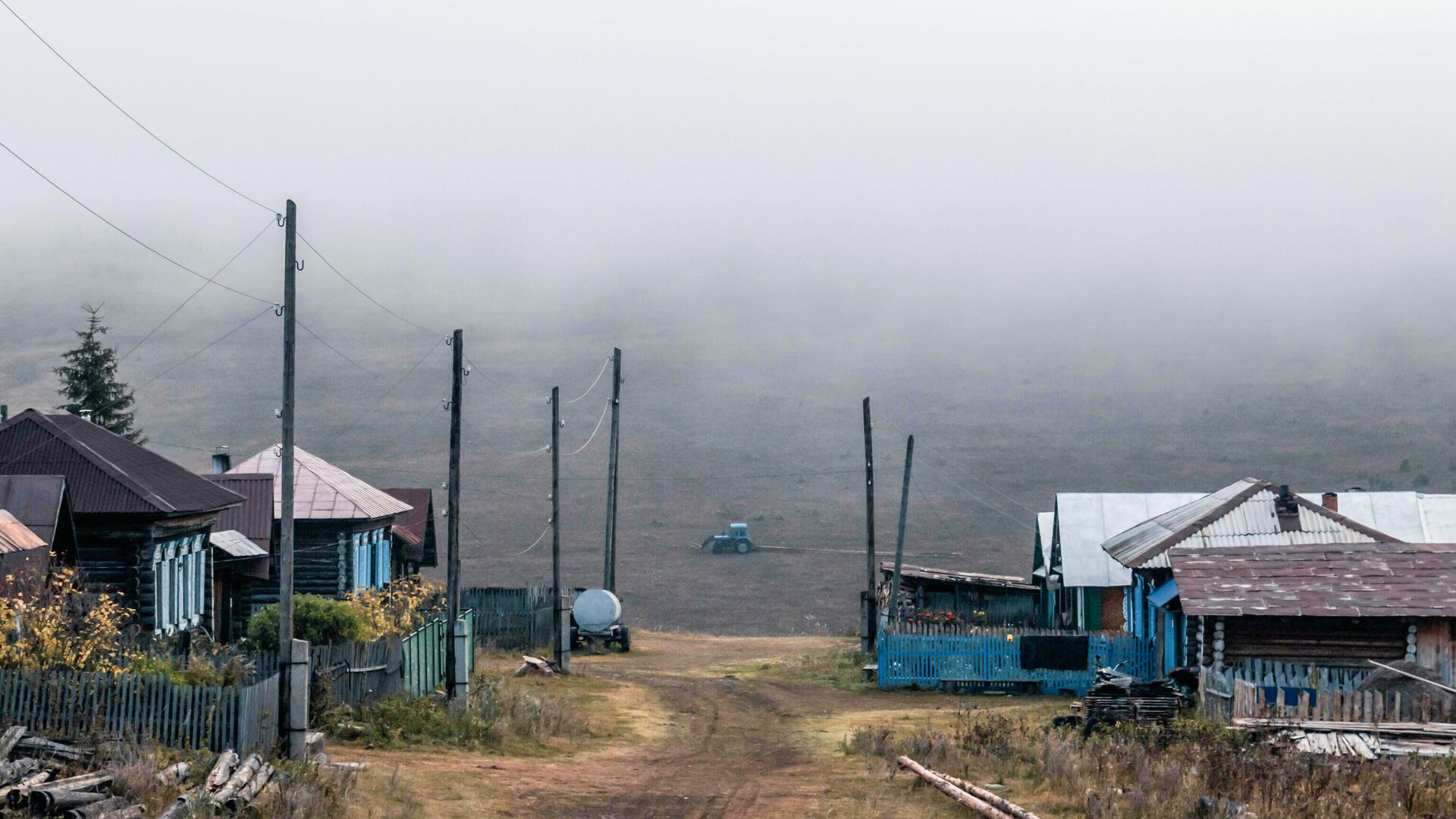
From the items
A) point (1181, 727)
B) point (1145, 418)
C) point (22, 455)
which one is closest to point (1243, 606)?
point (1181, 727)

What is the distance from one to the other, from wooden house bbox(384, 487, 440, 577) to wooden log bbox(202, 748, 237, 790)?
108ft

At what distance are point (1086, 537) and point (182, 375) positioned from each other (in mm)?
134583

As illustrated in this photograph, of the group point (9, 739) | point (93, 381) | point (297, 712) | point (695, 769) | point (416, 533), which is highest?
point (93, 381)

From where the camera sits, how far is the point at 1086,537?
44.3 meters

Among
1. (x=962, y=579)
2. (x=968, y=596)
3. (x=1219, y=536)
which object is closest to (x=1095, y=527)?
(x=962, y=579)

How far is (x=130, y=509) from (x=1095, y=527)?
2949 centimetres

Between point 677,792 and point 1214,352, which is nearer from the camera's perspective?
point 677,792

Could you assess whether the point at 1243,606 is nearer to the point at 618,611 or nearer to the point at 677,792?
the point at 677,792

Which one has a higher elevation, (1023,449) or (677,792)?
(1023,449)

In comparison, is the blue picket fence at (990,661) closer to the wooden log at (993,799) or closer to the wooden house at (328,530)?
the wooden log at (993,799)

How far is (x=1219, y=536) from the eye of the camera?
111ft

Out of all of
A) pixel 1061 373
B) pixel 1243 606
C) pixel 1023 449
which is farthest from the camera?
pixel 1061 373

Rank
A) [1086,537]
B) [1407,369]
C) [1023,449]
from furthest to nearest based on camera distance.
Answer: [1407,369] → [1023,449] → [1086,537]

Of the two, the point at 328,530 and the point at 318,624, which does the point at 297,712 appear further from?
the point at 328,530
